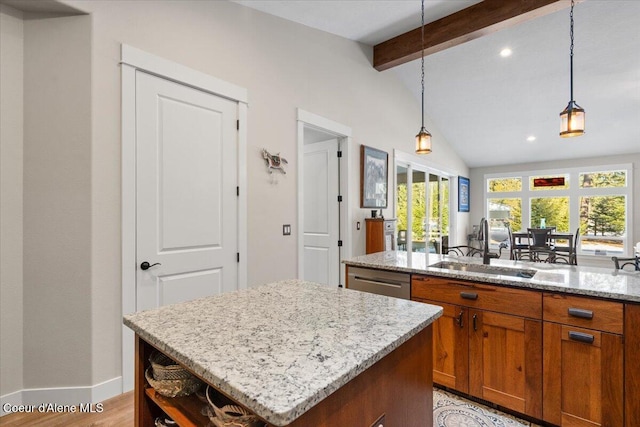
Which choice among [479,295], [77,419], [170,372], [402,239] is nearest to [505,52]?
[402,239]

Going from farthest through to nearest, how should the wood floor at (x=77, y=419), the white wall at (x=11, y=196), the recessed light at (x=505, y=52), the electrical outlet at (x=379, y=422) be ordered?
the recessed light at (x=505, y=52) < the white wall at (x=11, y=196) < the wood floor at (x=77, y=419) < the electrical outlet at (x=379, y=422)

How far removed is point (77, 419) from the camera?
187 centimetres

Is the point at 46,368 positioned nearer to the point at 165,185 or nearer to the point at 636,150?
the point at 165,185

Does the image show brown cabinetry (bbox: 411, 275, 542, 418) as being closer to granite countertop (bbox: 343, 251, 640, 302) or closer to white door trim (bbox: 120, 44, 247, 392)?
granite countertop (bbox: 343, 251, 640, 302)

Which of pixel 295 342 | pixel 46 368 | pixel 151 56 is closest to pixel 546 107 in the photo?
pixel 151 56

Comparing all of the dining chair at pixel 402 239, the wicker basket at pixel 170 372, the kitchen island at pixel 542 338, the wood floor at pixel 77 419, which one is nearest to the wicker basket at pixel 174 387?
the wicker basket at pixel 170 372

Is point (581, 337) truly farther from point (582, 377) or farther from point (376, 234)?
point (376, 234)

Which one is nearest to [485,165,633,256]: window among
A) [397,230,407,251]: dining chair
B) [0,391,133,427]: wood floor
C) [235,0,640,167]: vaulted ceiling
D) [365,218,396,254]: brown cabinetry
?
[235,0,640,167]: vaulted ceiling

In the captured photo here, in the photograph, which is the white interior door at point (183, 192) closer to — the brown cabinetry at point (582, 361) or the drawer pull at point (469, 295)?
the drawer pull at point (469, 295)

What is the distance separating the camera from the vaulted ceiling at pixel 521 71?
11.5 feet

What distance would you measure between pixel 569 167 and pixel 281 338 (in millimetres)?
8508

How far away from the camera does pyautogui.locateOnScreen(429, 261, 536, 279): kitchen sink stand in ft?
7.14

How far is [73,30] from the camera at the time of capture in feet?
6.54

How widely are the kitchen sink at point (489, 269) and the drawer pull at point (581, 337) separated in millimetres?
434
